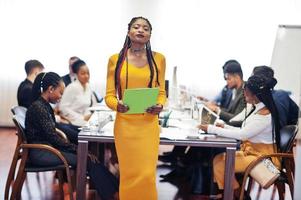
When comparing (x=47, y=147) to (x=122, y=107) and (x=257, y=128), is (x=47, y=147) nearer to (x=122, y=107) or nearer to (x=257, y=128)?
(x=122, y=107)

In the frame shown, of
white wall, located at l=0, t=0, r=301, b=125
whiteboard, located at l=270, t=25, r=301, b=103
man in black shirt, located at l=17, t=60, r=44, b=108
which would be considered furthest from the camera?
white wall, located at l=0, t=0, r=301, b=125

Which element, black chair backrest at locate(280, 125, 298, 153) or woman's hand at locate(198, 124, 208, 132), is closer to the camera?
black chair backrest at locate(280, 125, 298, 153)

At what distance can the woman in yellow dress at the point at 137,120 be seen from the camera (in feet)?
9.52

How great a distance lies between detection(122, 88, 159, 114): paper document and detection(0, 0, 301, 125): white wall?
4.03 metres

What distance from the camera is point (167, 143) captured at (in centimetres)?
338

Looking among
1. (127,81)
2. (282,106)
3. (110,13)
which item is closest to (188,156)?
(282,106)

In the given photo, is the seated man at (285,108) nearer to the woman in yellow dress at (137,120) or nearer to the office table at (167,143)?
the office table at (167,143)

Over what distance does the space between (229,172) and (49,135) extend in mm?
1333

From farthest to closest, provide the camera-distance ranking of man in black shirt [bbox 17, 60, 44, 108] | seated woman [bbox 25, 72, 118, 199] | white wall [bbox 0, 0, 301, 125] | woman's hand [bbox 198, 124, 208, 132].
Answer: white wall [bbox 0, 0, 301, 125] → man in black shirt [bbox 17, 60, 44, 108] → woman's hand [bbox 198, 124, 208, 132] → seated woman [bbox 25, 72, 118, 199]

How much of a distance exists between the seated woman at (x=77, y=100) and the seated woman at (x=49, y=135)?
1176 mm

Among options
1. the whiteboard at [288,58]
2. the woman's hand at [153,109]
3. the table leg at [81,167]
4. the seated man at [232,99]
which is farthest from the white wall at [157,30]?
the woman's hand at [153,109]

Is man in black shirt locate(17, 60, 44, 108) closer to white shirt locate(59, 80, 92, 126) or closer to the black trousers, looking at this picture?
white shirt locate(59, 80, 92, 126)

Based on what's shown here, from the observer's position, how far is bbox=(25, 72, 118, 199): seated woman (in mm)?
3533

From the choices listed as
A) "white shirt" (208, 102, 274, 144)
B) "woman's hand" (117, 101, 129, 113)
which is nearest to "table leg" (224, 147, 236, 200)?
"white shirt" (208, 102, 274, 144)
